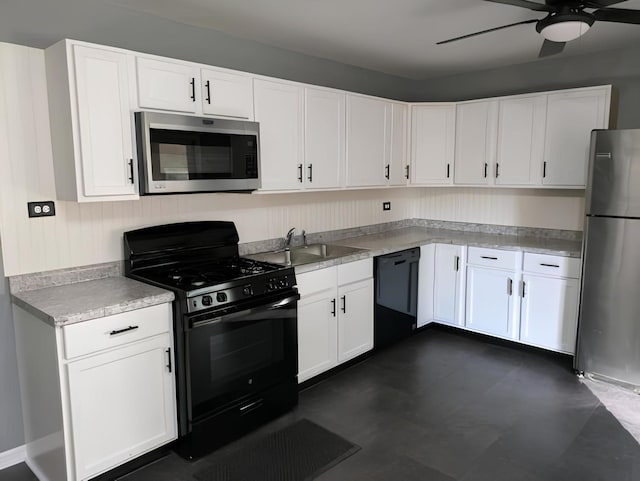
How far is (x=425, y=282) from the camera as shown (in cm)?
433

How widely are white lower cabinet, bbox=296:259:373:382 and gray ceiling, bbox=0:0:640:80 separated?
1664 mm

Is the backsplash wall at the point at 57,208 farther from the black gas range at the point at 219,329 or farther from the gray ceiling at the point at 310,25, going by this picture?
the gray ceiling at the point at 310,25

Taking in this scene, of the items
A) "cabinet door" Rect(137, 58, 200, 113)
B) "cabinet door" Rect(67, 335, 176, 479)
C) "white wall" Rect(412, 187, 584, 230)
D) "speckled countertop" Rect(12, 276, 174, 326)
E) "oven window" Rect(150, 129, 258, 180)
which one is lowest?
"cabinet door" Rect(67, 335, 176, 479)

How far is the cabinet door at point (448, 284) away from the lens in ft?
14.0

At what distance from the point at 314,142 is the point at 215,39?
1.00m

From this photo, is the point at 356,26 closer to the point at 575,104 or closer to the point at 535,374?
the point at 575,104

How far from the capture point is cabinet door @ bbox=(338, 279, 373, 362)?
348 cm

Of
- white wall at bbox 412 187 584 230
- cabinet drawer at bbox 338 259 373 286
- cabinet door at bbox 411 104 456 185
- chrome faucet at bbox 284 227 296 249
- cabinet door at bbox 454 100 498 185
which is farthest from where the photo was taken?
cabinet door at bbox 411 104 456 185

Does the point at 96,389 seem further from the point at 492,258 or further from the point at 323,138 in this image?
the point at 492,258

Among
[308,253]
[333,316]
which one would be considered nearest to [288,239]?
[308,253]

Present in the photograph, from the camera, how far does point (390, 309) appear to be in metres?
3.94

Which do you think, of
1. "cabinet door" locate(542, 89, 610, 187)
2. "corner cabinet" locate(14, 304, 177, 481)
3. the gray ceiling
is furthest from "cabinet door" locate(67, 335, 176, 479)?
"cabinet door" locate(542, 89, 610, 187)

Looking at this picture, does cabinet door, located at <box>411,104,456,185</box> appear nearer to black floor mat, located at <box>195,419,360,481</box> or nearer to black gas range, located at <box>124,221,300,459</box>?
black gas range, located at <box>124,221,300,459</box>

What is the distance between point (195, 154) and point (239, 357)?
1208mm
